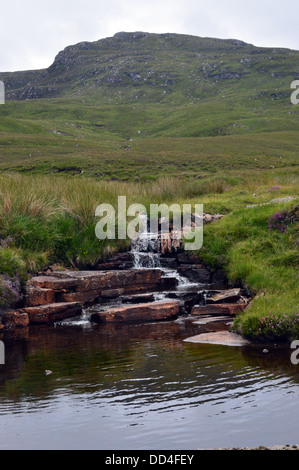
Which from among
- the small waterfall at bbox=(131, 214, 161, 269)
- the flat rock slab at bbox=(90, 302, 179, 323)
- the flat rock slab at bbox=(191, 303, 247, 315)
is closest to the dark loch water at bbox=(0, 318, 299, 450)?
the flat rock slab at bbox=(90, 302, 179, 323)

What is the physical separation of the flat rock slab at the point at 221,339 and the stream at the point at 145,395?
0.96 feet

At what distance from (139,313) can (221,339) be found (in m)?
3.07

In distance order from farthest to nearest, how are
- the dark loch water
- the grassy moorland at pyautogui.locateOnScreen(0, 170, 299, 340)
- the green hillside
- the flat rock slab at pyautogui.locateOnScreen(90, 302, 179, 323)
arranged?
the green hillside
the grassy moorland at pyautogui.locateOnScreen(0, 170, 299, 340)
the flat rock slab at pyautogui.locateOnScreen(90, 302, 179, 323)
the dark loch water

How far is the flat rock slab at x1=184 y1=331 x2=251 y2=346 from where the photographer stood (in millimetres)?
9900

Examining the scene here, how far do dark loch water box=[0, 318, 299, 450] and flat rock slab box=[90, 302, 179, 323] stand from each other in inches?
78.0

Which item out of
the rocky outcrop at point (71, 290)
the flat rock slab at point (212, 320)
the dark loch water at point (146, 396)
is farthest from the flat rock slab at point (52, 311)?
the flat rock slab at point (212, 320)

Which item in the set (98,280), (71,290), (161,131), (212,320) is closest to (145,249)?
(98,280)

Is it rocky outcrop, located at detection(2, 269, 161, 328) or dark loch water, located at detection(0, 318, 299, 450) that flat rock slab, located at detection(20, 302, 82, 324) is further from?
dark loch water, located at detection(0, 318, 299, 450)

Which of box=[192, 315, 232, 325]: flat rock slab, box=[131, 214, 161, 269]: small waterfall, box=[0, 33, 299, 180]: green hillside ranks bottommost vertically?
box=[192, 315, 232, 325]: flat rock slab

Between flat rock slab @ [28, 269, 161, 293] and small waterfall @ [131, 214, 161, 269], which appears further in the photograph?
small waterfall @ [131, 214, 161, 269]

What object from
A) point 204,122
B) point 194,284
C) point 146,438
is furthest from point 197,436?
point 204,122

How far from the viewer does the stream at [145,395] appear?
5891mm

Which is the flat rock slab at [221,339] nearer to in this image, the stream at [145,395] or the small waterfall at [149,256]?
the stream at [145,395]

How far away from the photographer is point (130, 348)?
32.5ft
